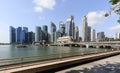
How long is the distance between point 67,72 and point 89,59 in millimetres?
8420

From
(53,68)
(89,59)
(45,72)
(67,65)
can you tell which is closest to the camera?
(45,72)

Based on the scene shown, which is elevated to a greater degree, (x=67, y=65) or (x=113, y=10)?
(x=113, y=10)

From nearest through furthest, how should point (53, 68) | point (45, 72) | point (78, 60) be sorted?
point (45, 72), point (53, 68), point (78, 60)

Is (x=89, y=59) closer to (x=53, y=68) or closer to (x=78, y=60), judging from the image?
(x=78, y=60)

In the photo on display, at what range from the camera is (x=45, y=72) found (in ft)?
42.8

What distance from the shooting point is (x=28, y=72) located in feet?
37.6

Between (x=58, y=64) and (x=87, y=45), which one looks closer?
(x=58, y=64)

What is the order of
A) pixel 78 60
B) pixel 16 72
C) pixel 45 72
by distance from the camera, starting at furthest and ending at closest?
pixel 78 60 → pixel 45 72 → pixel 16 72

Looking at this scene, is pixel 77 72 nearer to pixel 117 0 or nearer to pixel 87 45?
pixel 117 0

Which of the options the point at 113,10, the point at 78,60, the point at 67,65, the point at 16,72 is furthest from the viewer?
the point at 78,60

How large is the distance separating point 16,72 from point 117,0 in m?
8.13

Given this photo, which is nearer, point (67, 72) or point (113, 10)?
point (113, 10)

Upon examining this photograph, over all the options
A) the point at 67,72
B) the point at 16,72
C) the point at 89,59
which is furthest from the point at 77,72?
the point at 89,59

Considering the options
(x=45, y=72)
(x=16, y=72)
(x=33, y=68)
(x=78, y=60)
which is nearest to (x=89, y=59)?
(x=78, y=60)
